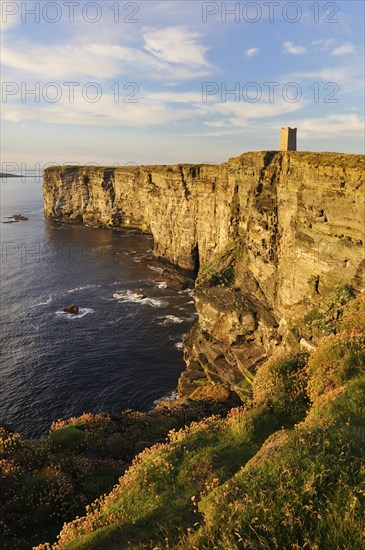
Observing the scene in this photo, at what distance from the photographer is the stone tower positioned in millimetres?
52625

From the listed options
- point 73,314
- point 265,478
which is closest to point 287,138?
point 73,314

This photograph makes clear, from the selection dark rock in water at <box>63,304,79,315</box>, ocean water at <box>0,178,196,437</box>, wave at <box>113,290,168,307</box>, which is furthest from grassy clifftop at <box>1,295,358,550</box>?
wave at <box>113,290,168,307</box>

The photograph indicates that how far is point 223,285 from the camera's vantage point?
180 ft

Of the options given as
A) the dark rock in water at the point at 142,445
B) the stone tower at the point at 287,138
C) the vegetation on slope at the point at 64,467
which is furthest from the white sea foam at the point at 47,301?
the dark rock in water at the point at 142,445

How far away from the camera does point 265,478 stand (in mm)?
8047

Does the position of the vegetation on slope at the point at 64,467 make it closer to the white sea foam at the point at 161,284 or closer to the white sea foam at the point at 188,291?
the white sea foam at the point at 188,291

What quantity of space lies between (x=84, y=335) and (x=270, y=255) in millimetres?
31929

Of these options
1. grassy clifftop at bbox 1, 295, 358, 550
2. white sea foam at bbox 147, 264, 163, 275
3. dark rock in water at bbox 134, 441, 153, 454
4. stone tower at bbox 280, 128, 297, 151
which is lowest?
dark rock in water at bbox 134, 441, 153, 454

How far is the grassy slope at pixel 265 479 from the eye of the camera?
656 cm

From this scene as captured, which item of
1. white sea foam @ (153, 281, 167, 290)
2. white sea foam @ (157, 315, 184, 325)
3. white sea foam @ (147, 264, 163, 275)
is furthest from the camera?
white sea foam @ (147, 264, 163, 275)

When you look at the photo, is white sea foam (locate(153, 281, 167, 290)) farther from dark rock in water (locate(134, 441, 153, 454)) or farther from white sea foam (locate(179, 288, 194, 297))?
dark rock in water (locate(134, 441, 153, 454))

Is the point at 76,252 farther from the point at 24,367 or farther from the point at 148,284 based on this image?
the point at 24,367

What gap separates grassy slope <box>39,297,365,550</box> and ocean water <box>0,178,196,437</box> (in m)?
31.1

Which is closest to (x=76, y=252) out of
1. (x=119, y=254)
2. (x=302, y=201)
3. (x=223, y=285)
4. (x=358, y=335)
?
(x=119, y=254)
